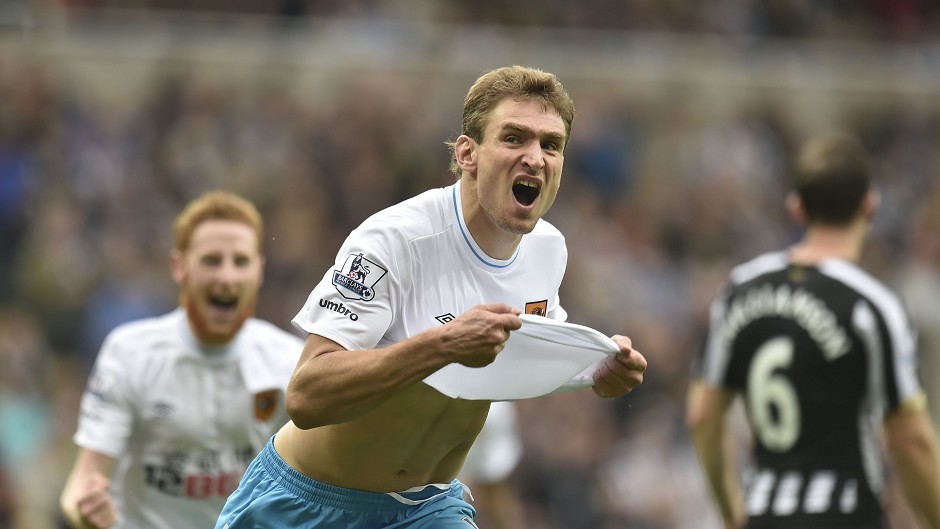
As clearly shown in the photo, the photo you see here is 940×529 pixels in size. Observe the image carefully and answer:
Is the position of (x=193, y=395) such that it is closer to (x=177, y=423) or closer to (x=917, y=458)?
(x=177, y=423)

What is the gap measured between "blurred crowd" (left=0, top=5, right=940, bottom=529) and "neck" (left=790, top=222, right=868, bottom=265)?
20.0 ft

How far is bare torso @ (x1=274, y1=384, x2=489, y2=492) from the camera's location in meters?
4.83

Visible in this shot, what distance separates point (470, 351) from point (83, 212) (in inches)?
408

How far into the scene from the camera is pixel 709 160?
54.3 ft


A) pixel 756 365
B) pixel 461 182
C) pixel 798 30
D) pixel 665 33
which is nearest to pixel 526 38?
pixel 665 33

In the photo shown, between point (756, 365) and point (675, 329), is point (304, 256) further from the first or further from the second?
point (756, 365)

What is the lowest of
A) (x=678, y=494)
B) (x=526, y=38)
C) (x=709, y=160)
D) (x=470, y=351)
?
(x=678, y=494)

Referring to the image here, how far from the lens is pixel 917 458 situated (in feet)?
19.7

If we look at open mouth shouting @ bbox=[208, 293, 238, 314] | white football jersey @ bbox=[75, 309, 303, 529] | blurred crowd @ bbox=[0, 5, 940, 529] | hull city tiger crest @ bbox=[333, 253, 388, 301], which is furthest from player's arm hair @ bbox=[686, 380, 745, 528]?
blurred crowd @ bbox=[0, 5, 940, 529]

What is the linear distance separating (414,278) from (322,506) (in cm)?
86

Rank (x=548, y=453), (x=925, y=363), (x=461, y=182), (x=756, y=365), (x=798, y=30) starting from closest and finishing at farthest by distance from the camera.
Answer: (x=461, y=182) → (x=756, y=365) → (x=548, y=453) → (x=925, y=363) → (x=798, y=30)

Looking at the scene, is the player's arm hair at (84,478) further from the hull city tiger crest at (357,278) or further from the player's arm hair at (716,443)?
the player's arm hair at (716,443)

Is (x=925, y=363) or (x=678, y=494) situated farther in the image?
(x=925, y=363)

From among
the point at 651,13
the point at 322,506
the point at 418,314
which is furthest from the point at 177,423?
the point at 651,13
